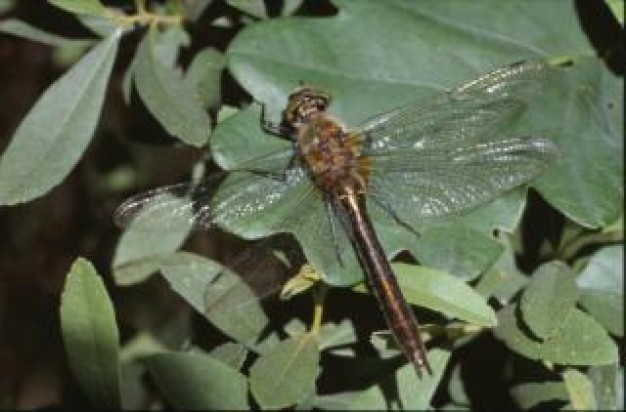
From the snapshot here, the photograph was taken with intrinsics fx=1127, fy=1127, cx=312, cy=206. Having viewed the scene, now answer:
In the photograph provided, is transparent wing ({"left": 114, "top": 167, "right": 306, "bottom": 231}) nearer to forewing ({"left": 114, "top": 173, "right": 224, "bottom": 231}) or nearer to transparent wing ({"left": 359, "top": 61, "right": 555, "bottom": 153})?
forewing ({"left": 114, "top": 173, "right": 224, "bottom": 231})

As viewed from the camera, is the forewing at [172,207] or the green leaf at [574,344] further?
the forewing at [172,207]

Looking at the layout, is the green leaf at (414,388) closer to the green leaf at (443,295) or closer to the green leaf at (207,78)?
the green leaf at (443,295)

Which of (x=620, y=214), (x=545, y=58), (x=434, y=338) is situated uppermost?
(x=545, y=58)

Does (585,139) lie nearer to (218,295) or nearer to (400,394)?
(400,394)

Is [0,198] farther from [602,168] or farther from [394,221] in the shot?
[602,168]

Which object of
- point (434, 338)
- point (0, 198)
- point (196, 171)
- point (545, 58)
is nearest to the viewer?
point (0, 198)

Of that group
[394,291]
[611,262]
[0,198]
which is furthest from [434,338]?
[0,198]

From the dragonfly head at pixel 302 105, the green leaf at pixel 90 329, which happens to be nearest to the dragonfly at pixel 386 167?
the dragonfly head at pixel 302 105
